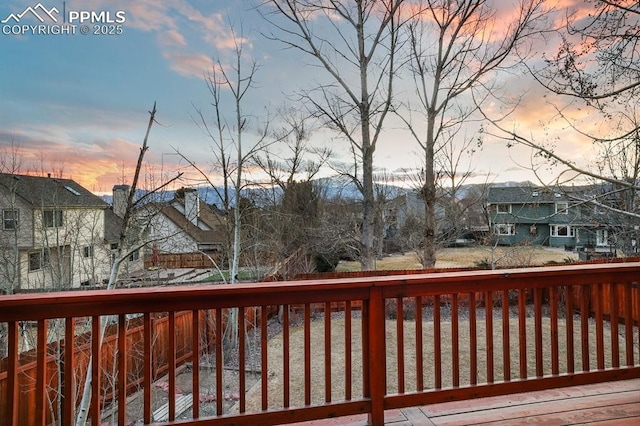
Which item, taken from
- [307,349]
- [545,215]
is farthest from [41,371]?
[545,215]

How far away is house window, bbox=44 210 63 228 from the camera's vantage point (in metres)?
6.90

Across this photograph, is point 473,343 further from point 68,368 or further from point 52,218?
point 52,218

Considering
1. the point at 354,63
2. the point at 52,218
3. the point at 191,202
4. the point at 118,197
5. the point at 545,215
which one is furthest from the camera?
the point at 545,215

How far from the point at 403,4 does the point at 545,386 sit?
29.5 feet

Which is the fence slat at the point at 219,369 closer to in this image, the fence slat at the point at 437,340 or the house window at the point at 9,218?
the fence slat at the point at 437,340

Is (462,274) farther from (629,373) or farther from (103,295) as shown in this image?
(103,295)

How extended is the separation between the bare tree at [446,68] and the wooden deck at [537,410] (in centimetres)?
718

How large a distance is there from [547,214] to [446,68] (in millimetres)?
7385

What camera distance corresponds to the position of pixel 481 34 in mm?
8828

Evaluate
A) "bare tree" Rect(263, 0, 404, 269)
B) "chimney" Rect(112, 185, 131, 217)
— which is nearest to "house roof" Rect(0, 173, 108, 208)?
"chimney" Rect(112, 185, 131, 217)

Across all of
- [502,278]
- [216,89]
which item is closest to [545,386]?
[502,278]

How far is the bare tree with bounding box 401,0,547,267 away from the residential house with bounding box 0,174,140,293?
302 inches

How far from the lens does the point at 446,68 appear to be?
366 inches

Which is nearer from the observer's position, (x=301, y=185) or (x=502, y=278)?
(x=502, y=278)
